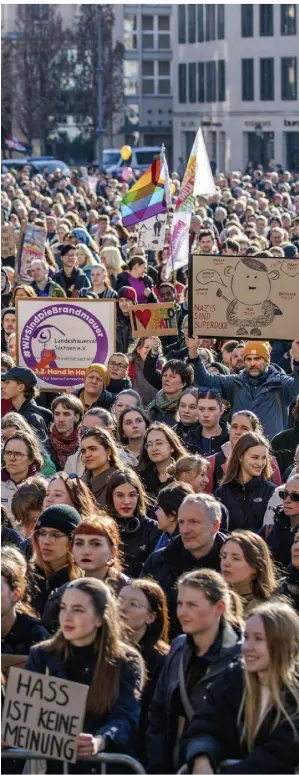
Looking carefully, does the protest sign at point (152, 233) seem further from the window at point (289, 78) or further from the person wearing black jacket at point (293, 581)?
the window at point (289, 78)

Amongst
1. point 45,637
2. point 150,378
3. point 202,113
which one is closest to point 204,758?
point 45,637

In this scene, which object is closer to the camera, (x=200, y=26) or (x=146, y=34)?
(x=200, y=26)

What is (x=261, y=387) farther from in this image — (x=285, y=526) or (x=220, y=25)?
(x=220, y=25)

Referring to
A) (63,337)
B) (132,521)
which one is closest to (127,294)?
(63,337)

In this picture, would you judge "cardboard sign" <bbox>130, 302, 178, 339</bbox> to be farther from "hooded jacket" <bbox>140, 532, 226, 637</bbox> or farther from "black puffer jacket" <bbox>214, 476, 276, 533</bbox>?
"hooded jacket" <bbox>140, 532, 226, 637</bbox>

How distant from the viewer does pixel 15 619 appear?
6.57 metres

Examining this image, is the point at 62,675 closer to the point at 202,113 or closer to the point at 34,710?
the point at 34,710

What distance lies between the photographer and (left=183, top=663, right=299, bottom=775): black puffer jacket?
18.5 ft

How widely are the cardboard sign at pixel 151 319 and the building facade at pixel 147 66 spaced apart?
71.9 metres

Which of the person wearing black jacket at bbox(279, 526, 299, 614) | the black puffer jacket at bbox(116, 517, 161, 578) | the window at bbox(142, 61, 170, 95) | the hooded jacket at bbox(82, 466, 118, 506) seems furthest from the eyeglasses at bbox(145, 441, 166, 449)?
the window at bbox(142, 61, 170, 95)

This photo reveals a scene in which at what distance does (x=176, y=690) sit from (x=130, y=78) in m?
82.3

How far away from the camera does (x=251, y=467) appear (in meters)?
8.83

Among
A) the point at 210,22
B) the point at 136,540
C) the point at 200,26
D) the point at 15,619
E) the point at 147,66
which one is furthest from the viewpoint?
the point at 147,66

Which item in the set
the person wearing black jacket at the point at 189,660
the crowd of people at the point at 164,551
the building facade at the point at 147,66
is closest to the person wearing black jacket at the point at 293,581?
the crowd of people at the point at 164,551
